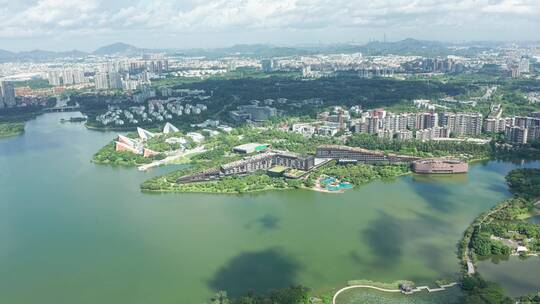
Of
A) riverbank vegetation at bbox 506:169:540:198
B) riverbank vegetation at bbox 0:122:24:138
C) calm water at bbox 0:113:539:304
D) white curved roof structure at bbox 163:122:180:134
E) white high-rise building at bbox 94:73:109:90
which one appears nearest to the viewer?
calm water at bbox 0:113:539:304

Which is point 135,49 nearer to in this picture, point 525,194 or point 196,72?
point 196,72

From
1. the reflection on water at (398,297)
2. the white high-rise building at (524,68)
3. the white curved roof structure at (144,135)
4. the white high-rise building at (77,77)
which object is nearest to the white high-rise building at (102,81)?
the white high-rise building at (77,77)

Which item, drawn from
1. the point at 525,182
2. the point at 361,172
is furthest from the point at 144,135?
the point at 525,182

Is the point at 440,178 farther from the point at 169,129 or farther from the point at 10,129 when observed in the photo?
the point at 10,129

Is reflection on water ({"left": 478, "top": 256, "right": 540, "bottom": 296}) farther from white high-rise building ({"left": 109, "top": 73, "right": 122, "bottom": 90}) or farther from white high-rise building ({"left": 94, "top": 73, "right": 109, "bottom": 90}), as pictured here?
white high-rise building ({"left": 94, "top": 73, "right": 109, "bottom": 90})

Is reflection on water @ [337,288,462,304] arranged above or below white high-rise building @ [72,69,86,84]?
below

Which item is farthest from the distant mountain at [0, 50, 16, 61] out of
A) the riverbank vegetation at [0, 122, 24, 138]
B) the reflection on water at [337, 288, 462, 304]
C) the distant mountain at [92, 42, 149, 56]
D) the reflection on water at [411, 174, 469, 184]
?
the reflection on water at [337, 288, 462, 304]
